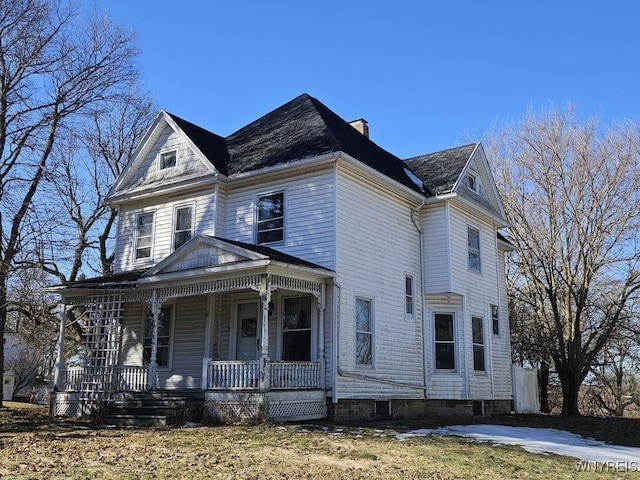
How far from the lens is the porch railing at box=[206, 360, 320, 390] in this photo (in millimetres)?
13891

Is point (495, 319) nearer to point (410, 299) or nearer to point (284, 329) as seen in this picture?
point (410, 299)

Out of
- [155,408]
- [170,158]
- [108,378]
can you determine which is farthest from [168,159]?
[155,408]

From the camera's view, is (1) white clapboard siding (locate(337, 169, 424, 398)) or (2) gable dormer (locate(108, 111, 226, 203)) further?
(2) gable dormer (locate(108, 111, 226, 203))

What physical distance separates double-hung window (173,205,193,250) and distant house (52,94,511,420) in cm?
5

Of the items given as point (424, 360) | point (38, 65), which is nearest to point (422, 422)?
point (424, 360)

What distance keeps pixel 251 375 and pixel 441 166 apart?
34.5 ft

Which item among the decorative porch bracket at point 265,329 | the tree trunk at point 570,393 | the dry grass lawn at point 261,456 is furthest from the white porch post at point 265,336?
the tree trunk at point 570,393

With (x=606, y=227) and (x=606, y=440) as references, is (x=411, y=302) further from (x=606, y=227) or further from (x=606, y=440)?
(x=606, y=227)

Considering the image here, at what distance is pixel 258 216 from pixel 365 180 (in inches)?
122

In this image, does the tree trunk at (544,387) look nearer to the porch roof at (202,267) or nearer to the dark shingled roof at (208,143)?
the porch roof at (202,267)

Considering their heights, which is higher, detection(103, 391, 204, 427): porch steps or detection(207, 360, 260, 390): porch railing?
detection(207, 360, 260, 390): porch railing

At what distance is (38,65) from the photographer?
20.7 m

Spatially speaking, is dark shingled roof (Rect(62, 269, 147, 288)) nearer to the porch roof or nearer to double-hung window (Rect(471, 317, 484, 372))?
the porch roof

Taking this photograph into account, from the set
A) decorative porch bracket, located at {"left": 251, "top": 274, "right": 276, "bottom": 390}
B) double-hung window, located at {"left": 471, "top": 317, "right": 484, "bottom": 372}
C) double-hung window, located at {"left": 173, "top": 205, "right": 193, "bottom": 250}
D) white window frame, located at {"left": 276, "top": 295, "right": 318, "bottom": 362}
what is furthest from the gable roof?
double-hung window, located at {"left": 471, "top": 317, "right": 484, "bottom": 372}
